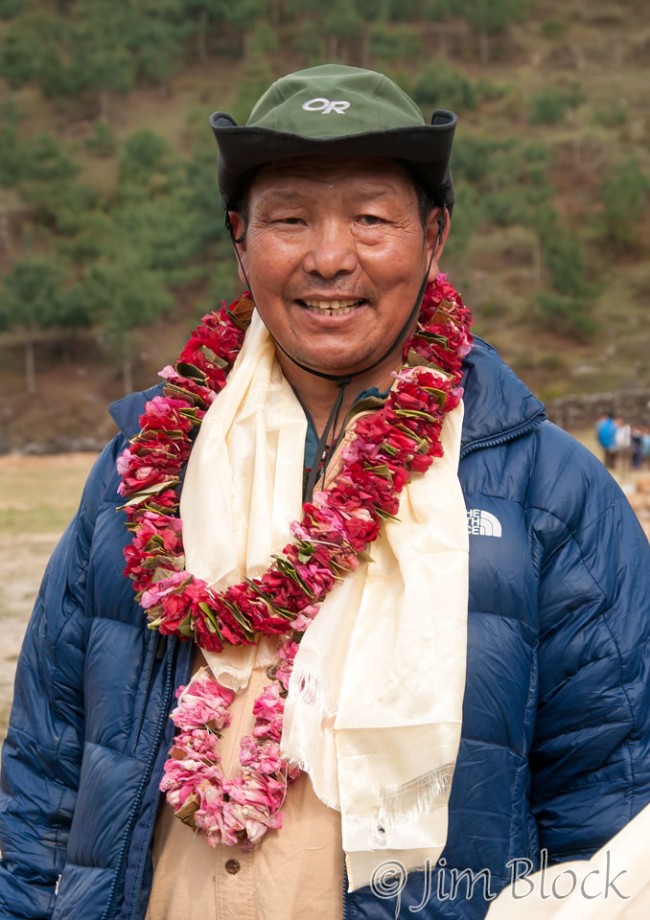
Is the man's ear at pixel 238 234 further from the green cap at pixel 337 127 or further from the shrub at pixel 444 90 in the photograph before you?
the shrub at pixel 444 90

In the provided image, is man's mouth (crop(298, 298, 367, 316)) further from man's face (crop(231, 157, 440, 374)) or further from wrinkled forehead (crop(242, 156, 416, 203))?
wrinkled forehead (crop(242, 156, 416, 203))

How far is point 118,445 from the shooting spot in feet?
8.37

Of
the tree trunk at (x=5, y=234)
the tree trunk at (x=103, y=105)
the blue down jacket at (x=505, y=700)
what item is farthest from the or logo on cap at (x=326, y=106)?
the tree trunk at (x=103, y=105)

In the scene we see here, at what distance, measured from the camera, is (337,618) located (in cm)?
221

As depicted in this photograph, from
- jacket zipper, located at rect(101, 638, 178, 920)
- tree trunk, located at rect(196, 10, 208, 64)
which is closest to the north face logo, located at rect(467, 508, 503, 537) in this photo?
jacket zipper, located at rect(101, 638, 178, 920)

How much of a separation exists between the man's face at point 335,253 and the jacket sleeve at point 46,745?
22.7 inches

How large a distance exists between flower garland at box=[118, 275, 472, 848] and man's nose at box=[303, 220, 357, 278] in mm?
249

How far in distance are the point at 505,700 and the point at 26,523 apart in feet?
52.8

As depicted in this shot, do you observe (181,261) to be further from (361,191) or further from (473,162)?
(361,191)

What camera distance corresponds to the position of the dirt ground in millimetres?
10383

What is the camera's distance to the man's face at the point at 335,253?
227cm

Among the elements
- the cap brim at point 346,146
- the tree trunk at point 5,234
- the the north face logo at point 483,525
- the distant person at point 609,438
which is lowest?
the tree trunk at point 5,234

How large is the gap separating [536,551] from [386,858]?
0.58 m

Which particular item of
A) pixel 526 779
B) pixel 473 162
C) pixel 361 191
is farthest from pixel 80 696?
pixel 473 162
